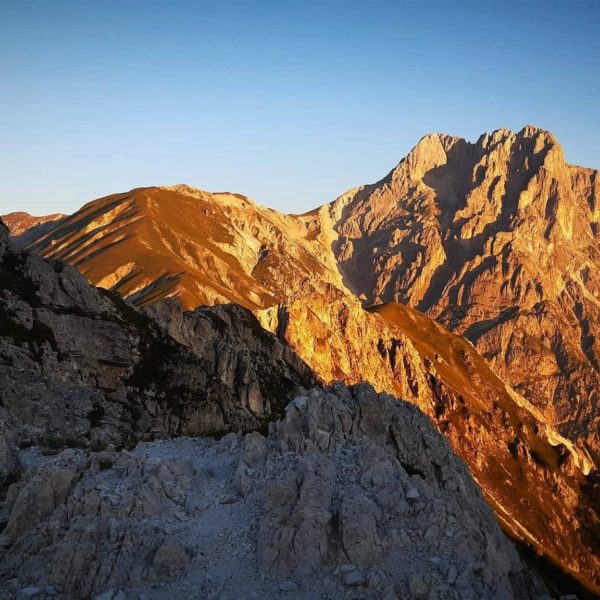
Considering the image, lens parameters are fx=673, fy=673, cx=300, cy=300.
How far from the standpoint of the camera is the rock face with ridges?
26422 mm

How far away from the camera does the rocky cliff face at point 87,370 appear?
51.5 m

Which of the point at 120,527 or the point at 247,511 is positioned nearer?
the point at 120,527

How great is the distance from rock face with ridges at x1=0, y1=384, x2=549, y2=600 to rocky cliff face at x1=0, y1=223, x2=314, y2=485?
34.4 ft

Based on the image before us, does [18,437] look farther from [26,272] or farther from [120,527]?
[26,272]

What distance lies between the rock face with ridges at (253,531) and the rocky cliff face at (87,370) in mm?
10494

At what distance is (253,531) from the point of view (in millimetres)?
29406

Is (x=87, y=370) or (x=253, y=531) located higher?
(x=87, y=370)

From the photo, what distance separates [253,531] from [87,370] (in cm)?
4853

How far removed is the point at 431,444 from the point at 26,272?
5469 centimetres

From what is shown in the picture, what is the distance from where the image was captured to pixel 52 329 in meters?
73.4

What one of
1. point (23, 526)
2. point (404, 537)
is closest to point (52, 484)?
point (23, 526)

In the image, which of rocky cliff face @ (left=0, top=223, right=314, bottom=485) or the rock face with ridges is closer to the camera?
the rock face with ridges

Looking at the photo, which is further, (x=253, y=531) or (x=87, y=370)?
A: (x=87, y=370)

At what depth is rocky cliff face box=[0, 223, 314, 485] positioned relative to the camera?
51.5 meters
